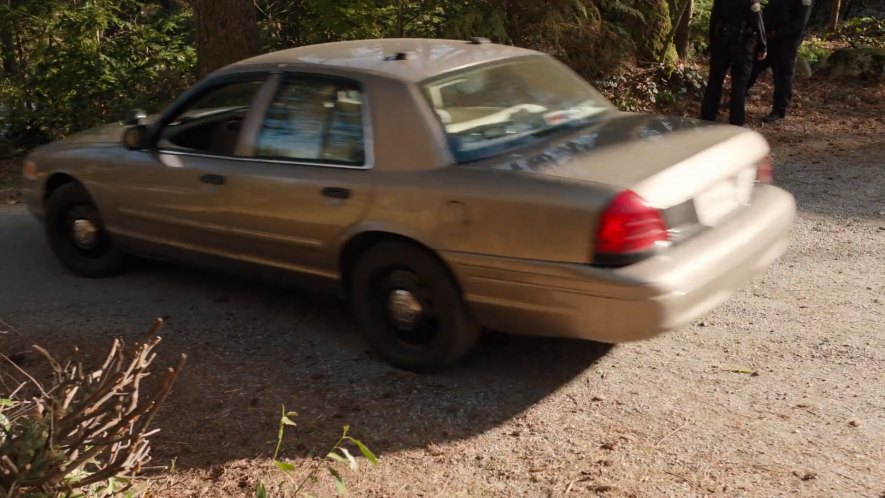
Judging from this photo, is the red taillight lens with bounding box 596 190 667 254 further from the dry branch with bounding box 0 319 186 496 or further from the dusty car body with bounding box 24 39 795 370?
the dry branch with bounding box 0 319 186 496

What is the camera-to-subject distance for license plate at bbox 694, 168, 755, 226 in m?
4.32

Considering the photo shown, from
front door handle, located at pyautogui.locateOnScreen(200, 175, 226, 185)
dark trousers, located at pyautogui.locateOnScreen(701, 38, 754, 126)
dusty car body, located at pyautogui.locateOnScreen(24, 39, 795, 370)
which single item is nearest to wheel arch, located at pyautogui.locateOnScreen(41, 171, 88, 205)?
dusty car body, located at pyautogui.locateOnScreen(24, 39, 795, 370)

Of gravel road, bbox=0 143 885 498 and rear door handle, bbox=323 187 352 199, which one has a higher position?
rear door handle, bbox=323 187 352 199

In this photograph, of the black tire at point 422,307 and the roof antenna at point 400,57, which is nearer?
the black tire at point 422,307

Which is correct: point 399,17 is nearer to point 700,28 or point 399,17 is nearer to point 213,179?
point 213,179

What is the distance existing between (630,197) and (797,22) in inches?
301

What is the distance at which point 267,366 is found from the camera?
4902 mm

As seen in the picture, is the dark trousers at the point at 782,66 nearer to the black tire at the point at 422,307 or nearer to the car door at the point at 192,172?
the car door at the point at 192,172

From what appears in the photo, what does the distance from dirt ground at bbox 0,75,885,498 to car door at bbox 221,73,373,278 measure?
563 millimetres

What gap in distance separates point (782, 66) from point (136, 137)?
764cm

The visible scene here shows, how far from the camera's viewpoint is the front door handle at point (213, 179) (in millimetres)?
5320

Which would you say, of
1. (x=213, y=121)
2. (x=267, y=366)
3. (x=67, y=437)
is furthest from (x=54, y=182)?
(x=67, y=437)

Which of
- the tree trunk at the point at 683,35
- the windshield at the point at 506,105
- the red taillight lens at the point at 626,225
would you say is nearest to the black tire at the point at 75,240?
the windshield at the point at 506,105

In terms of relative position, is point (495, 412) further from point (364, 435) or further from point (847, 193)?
point (847, 193)
